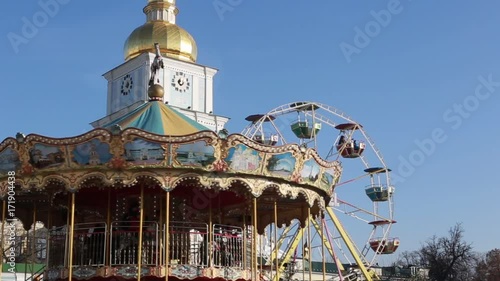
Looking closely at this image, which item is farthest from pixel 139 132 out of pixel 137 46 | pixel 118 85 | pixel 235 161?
pixel 118 85

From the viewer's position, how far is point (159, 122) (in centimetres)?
1702

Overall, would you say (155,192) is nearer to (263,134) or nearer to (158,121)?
(158,121)

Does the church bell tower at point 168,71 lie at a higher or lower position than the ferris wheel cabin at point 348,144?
higher

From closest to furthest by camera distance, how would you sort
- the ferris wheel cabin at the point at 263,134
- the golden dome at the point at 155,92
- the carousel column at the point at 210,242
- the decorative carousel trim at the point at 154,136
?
the decorative carousel trim at the point at 154,136, the carousel column at the point at 210,242, the golden dome at the point at 155,92, the ferris wheel cabin at the point at 263,134

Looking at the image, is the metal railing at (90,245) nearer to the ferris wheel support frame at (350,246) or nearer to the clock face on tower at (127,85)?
the ferris wheel support frame at (350,246)

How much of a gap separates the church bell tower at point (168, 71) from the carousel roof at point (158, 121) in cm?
2291

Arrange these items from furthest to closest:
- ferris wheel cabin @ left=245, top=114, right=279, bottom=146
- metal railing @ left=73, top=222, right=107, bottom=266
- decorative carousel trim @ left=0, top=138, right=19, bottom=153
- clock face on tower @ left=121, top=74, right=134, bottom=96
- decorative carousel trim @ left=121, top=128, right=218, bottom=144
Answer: clock face on tower @ left=121, top=74, right=134, bottom=96, ferris wheel cabin @ left=245, top=114, right=279, bottom=146, metal railing @ left=73, top=222, right=107, bottom=266, decorative carousel trim @ left=0, top=138, right=19, bottom=153, decorative carousel trim @ left=121, top=128, right=218, bottom=144

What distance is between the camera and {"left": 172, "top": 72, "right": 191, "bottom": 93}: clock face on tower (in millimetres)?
42219

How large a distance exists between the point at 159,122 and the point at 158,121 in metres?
0.06

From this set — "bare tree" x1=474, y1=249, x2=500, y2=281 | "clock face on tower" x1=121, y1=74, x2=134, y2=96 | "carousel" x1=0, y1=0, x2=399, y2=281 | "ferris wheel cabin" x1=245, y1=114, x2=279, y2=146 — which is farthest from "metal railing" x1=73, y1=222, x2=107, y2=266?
"bare tree" x1=474, y1=249, x2=500, y2=281

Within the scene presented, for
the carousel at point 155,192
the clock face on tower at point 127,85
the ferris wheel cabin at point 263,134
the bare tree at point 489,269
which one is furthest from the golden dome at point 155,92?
the bare tree at point 489,269

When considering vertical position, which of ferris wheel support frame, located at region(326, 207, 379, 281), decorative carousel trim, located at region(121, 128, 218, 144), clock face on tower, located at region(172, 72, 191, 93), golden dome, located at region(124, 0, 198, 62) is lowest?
ferris wheel support frame, located at region(326, 207, 379, 281)

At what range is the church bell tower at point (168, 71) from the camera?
4143cm

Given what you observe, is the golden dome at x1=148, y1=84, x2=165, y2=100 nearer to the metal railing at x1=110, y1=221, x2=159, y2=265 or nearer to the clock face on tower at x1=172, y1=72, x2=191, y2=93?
the metal railing at x1=110, y1=221, x2=159, y2=265
